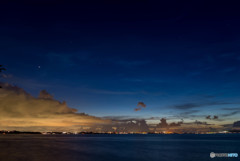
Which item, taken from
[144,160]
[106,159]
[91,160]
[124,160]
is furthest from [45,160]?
[144,160]

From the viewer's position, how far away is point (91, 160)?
68875 millimetres

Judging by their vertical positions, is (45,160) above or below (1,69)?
below

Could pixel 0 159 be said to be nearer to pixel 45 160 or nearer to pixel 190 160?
pixel 45 160

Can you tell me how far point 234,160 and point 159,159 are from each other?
23.1 metres

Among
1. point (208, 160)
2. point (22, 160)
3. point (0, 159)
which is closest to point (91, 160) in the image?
point (22, 160)

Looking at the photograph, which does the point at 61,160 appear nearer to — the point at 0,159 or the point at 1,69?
the point at 0,159

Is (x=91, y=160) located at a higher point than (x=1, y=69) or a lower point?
lower

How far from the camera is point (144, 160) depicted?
70188 mm

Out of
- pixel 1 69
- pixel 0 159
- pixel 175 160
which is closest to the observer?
pixel 1 69

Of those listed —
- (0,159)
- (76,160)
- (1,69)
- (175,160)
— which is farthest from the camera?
(175,160)

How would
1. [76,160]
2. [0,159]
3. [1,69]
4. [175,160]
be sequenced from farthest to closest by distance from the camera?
[175,160] → [76,160] → [0,159] → [1,69]

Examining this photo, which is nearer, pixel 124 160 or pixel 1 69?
pixel 1 69

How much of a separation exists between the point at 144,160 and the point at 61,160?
87.3 ft

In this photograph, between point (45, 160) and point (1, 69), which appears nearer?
point (1, 69)
